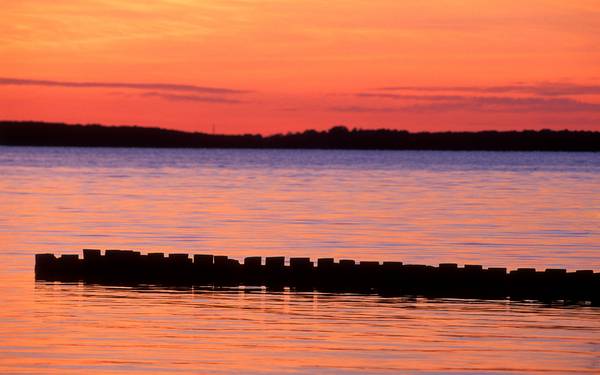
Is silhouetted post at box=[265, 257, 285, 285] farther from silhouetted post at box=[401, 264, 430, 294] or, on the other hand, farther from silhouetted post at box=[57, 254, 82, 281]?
silhouetted post at box=[57, 254, 82, 281]

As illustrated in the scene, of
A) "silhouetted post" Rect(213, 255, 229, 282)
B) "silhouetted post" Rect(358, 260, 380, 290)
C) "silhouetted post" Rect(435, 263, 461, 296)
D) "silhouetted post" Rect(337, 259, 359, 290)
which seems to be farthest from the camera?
"silhouetted post" Rect(213, 255, 229, 282)

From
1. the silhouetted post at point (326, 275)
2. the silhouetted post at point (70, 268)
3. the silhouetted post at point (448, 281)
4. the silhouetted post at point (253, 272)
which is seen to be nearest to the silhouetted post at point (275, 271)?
the silhouetted post at point (253, 272)

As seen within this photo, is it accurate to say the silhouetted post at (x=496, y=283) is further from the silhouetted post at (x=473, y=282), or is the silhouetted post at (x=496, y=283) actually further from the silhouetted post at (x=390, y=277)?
the silhouetted post at (x=390, y=277)

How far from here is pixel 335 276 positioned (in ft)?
94.1

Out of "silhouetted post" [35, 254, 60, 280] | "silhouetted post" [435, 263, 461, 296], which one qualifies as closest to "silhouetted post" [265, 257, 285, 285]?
"silhouetted post" [435, 263, 461, 296]

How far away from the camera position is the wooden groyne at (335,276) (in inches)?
1084

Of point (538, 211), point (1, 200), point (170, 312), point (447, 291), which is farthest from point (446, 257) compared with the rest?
point (1, 200)

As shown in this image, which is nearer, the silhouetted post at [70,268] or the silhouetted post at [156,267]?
the silhouetted post at [156,267]

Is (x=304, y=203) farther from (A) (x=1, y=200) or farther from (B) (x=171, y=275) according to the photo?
(B) (x=171, y=275)

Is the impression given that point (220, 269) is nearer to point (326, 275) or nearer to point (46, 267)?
point (326, 275)

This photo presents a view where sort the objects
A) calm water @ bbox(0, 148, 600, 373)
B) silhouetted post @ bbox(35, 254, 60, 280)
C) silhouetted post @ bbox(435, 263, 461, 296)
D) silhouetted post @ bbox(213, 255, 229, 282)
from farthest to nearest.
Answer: silhouetted post @ bbox(35, 254, 60, 280) → silhouetted post @ bbox(213, 255, 229, 282) → silhouetted post @ bbox(435, 263, 461, 296) → calm water @ bbox(0, 148, 600, 373)

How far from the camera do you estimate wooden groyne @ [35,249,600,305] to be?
27531 millimetres

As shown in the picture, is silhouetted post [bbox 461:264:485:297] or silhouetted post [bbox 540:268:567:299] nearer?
silhouetted post [bbox 540:268:567:299]

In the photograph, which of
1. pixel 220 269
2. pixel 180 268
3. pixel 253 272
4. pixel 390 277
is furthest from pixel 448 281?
pixel 180 268
